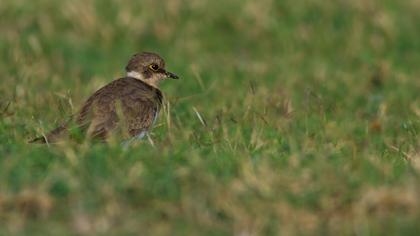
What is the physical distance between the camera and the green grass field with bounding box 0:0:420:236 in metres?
6.92

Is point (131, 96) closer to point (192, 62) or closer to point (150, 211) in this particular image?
point (150, 211)

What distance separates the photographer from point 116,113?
939cm

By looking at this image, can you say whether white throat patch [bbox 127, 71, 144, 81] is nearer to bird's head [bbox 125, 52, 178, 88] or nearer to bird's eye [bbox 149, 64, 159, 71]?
bird's head [bbox 125, 52, 178, 88]

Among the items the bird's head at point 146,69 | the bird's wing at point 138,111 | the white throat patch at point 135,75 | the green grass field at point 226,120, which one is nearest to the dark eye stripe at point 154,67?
the bird's head at point 146,69

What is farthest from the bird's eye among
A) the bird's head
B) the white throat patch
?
the white throat patch

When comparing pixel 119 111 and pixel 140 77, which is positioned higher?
Result: pixel 119 111

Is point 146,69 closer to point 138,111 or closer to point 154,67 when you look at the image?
point 154,67

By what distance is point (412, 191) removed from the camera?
6891mm

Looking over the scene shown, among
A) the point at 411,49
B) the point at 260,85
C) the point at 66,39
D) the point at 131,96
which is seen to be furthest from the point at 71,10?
the point at 131,96

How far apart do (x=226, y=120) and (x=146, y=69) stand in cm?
92

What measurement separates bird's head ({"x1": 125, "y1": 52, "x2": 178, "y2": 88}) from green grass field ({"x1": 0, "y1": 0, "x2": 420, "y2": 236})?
321mm

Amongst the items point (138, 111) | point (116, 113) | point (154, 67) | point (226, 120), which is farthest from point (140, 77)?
point (116, 113)

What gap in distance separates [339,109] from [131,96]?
8.63 feet

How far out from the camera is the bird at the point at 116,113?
29.7 ft
